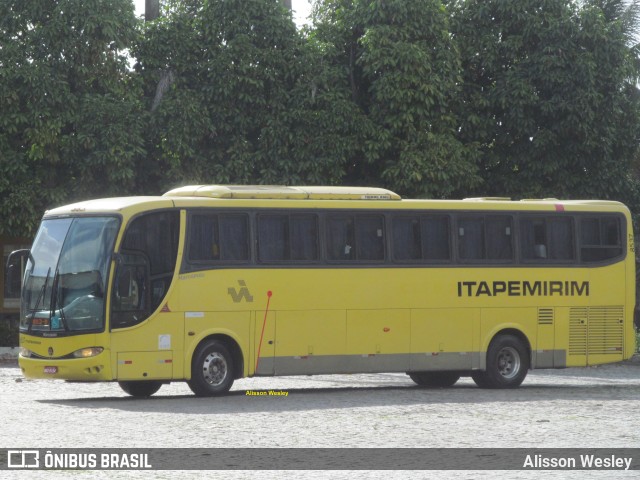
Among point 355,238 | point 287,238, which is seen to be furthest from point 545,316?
point 287,238

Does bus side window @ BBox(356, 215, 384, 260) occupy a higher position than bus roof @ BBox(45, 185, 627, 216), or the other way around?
bus roof @ BBox(45, 185, 627, 216)

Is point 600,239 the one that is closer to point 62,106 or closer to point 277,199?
point 277,199

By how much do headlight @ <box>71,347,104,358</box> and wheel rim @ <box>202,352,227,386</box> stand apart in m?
1.84

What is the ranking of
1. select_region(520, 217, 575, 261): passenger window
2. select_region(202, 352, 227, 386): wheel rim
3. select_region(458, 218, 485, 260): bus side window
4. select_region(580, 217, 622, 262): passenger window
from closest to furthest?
1. select_region(202, 352, 227, 386): wheel rim
2. select_region(458, 218, 485, 260): bus side window
3. select_region(520, 217, 575, 261): passenger window
4. select_region(580, 217, 622, 262): passenger window

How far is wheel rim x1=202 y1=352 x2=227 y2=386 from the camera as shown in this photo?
2106 centimetres

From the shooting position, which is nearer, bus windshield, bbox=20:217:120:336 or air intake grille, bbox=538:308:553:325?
bus windshield, bbox=20:217:120:336

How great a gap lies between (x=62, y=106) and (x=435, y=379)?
12.0 metres

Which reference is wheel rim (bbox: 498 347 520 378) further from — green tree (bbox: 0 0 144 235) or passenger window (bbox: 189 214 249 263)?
green tree (bbox: 0 0 144 235)

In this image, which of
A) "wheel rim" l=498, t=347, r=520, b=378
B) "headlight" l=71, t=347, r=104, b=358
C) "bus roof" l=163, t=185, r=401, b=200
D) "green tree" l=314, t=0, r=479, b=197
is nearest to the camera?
"headlight" l=71, t=347, r=104, b=358

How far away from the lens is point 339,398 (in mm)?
20891

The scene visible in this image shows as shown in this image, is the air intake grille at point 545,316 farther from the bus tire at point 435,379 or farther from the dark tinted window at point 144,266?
the dark tinted window at point 144,266

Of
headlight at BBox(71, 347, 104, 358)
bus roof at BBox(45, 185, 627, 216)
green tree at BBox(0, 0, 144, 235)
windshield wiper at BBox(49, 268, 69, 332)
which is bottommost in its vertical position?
headlight at BBox(71, 347, 104, 358)

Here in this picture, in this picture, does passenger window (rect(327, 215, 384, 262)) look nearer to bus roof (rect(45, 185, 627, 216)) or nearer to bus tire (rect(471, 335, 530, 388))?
bus roof (rect(45, 185, 627, 216))

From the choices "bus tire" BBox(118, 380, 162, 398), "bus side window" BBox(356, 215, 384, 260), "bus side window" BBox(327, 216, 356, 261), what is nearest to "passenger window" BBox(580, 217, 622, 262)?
"bus side window" BBox(356, 215, 384, 260)
